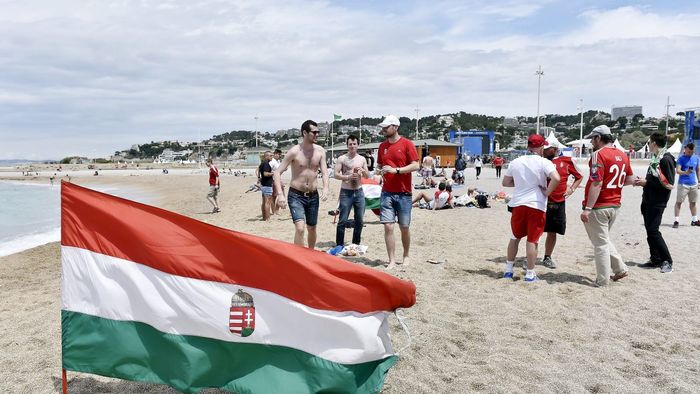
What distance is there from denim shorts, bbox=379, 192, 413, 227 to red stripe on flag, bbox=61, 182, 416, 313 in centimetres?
352

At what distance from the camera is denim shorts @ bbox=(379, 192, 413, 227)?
6938mm

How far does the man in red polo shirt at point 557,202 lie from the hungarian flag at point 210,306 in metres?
4.45

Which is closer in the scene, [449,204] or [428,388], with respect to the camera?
[428,388]

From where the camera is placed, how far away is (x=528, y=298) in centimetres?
582

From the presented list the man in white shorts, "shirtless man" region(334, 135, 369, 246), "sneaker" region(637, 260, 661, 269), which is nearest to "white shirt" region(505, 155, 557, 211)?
"sneaker" region(637, 260, 661, 269)

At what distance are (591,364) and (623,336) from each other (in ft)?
2.69

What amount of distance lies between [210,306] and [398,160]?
13.3ft

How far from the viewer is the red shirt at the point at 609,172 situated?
20.0 feet

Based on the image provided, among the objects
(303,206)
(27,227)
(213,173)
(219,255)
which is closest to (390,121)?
(303,206)

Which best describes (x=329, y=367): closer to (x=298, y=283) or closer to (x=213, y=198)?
(x=298, y=283)

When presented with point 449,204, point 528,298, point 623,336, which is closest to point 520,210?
point 528,298

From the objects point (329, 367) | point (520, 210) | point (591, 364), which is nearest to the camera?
point (329, 367)

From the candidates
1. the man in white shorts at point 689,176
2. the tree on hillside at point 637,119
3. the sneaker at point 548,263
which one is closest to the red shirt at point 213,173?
the sneaker at point 548,263

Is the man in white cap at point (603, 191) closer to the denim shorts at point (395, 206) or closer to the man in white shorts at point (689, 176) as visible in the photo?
the denim shorts at point (395, 206)
